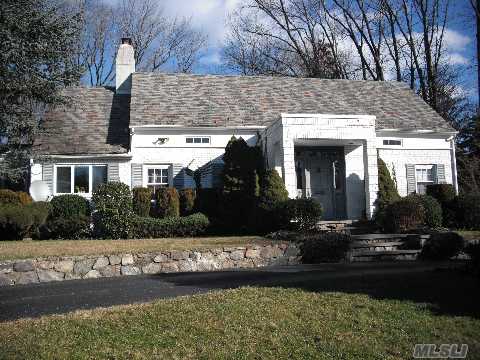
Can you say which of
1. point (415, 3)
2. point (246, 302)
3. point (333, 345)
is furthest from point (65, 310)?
point (415, 3)

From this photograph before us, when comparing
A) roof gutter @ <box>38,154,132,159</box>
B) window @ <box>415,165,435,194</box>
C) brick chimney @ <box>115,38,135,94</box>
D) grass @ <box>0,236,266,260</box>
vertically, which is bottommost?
grass @ <box>0,236,266,260</box>

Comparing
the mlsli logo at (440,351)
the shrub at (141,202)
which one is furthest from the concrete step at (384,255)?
the shrub at (141,202)

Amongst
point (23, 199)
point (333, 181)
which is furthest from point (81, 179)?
point (333, 181)

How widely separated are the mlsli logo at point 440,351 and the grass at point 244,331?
8 cm

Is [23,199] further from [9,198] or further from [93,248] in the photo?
[93,248]

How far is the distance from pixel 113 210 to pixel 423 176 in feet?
43.6

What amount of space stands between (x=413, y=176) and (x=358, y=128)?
5090 mm

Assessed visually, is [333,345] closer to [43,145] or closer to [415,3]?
[43,145]

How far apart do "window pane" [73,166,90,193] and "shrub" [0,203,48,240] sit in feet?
8.94

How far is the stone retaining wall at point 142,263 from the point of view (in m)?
9.86

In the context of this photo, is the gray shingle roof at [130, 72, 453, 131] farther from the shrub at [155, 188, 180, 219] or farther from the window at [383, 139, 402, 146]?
the shrub at [155, 188, 180, 219]

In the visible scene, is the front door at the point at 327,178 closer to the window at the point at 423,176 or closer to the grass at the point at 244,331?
the window at the point at 423,176

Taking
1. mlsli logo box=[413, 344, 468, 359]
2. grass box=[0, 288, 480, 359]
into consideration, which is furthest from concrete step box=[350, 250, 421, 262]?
mlsli logo box=[413, 344, 468, 359]

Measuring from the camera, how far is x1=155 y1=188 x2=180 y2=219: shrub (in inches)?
666
